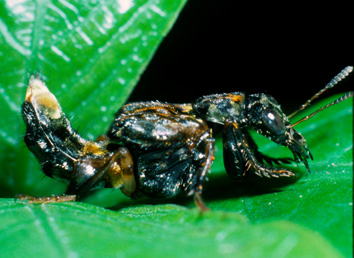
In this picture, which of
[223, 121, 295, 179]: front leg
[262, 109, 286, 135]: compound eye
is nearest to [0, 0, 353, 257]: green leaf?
[223, 121, 295, 179]: front leg

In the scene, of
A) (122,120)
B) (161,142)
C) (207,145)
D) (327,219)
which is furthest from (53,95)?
(327,219)

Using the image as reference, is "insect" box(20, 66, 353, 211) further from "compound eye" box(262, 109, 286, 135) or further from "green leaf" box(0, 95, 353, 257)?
"green leaf" box(0, 95, 353, 257)

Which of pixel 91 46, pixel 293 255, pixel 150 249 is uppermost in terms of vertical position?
pixel 91 46

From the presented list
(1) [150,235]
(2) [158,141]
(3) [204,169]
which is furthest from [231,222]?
(2) [158,141]

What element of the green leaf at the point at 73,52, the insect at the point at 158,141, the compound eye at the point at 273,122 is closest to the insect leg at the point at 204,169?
the insect at the point at 158,141

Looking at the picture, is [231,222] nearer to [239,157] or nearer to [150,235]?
[150,235]

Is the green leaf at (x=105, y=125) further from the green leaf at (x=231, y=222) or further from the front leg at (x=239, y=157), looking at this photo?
the front leg at (x=239, y=157)

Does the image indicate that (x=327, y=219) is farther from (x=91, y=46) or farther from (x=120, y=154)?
(x=91, y=46)
